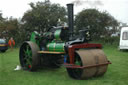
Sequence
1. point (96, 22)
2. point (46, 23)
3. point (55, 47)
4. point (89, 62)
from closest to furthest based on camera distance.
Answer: point (89, 62)
point (55, 47)
point (96, 22)
point (46, 23)

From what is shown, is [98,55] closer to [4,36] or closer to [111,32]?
[111,32]

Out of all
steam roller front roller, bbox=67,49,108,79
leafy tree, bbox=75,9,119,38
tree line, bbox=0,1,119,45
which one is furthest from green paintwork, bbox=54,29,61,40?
leafy tree, bbox=75,9,119,38

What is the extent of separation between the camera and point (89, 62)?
204 inches

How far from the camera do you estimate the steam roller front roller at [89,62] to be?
5.13 m

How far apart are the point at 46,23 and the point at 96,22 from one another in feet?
17.4

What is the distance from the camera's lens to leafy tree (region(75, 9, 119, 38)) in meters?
18.5

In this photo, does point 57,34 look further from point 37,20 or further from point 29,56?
point 37,20

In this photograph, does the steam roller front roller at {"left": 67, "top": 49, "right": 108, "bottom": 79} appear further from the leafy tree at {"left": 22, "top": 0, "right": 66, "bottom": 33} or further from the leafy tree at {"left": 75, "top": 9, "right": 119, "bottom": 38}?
the leafy tree at {"left": 22, "top": 0, "right": 66, "bottom": 33}

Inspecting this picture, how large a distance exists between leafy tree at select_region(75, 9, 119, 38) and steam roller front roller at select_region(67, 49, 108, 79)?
13.0m

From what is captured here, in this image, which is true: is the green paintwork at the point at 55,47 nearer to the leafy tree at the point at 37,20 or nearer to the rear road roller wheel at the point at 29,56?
the rear road roller wheel at the point at 29,56

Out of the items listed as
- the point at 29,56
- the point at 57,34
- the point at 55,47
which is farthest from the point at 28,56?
the point at 57,34

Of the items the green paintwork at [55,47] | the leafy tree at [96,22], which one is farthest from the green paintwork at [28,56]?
the leafy tree at [96,22]

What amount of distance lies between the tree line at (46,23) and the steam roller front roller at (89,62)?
12.8 meters

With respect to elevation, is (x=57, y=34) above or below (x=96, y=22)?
below
